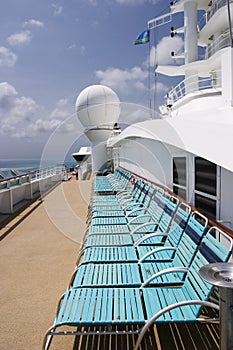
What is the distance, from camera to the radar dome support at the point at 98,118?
20.8m

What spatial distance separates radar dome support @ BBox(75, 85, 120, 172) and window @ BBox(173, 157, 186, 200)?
14.8 metres

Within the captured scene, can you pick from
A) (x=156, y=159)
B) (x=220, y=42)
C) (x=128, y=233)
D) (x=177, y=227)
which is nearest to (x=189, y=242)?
(x=177, y=227)

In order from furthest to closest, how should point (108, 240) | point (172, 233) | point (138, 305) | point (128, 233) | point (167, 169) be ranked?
point (167, 169) < point (128, 233) < point (108, 240) < point (172, 233) < point (138, 305)

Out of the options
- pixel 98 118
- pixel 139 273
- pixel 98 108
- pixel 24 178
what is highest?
pixel 98 108

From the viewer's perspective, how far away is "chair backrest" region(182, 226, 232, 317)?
77.8 inches

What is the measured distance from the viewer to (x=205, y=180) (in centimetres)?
432

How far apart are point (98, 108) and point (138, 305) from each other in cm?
1958

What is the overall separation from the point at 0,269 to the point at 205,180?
10.1 ft

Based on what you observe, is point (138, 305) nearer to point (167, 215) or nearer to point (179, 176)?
point (167, 215)

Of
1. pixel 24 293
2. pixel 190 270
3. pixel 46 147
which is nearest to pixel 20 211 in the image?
pixel 46 147

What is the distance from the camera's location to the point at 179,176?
5656mm

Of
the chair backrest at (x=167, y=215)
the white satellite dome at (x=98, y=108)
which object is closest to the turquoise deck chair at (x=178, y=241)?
the chair backrest at (x=167, y=215)

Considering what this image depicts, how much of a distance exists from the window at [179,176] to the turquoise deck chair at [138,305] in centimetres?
314

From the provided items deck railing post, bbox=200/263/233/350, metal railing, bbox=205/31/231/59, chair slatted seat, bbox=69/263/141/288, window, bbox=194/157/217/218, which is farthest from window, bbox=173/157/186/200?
metal railing, bbox=205/31/231/59
